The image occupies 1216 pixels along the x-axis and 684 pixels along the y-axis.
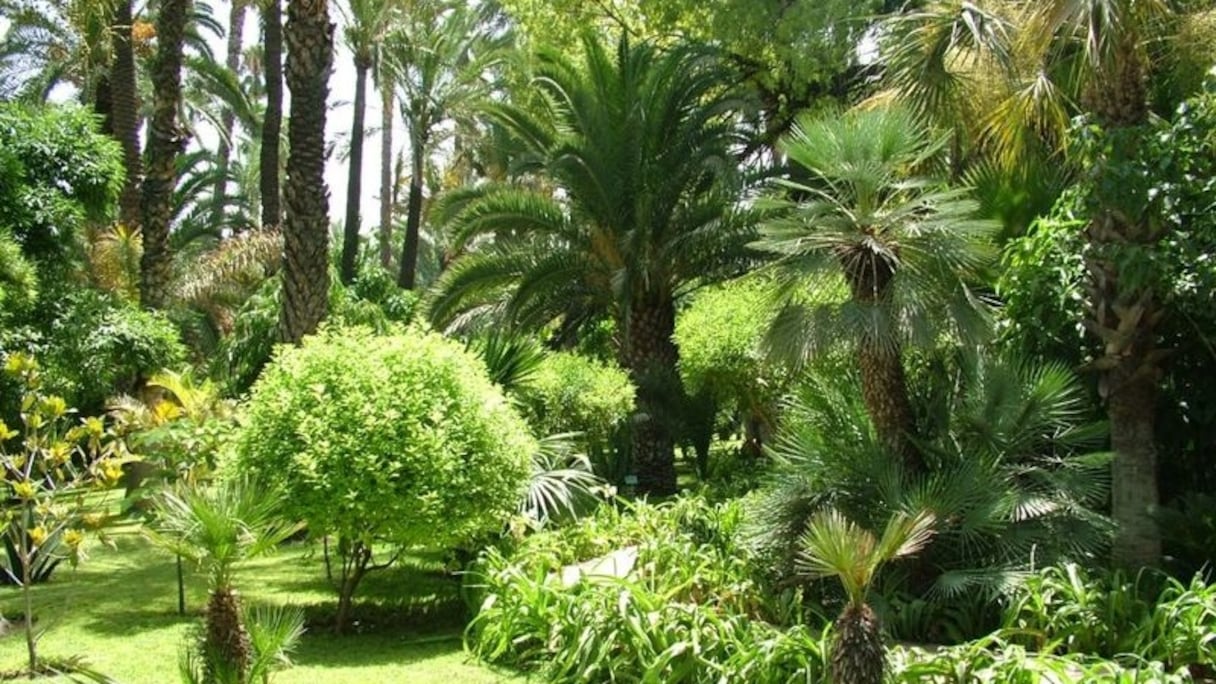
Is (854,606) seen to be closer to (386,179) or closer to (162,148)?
(162,148)

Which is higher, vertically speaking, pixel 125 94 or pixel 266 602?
pixel 125 94

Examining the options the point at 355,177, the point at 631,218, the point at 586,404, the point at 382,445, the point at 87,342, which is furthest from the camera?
the point at 355,177

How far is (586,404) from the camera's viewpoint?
15.5 m

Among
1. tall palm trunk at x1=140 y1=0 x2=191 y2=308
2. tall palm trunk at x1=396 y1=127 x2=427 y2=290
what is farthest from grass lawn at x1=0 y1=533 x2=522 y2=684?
tall palm trunk at x1=396 y1=127 x2=427 y2=290

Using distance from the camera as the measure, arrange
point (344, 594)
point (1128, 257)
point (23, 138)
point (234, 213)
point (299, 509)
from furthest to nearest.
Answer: point (234, 213), point (23, 138), point (344, 594), point (299, 509), point (1128, 257)

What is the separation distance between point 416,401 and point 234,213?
3389cm

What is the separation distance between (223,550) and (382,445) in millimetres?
2527

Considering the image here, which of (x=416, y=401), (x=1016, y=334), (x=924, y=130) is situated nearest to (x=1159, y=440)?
(x=1016, y=334)

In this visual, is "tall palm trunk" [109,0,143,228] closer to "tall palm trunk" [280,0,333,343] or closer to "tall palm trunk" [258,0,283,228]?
"tall palm trunk" [258,0,283,228]

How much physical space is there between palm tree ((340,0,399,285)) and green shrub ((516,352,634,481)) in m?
13.8

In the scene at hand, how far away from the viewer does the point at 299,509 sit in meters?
9.07

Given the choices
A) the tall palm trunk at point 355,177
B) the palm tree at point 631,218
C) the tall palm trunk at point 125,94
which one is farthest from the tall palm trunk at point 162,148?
the tall palm trunk at point 355,177

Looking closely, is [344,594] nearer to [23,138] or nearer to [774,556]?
[774,556]

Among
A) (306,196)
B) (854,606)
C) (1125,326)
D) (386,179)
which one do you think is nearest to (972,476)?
(1125,326)
